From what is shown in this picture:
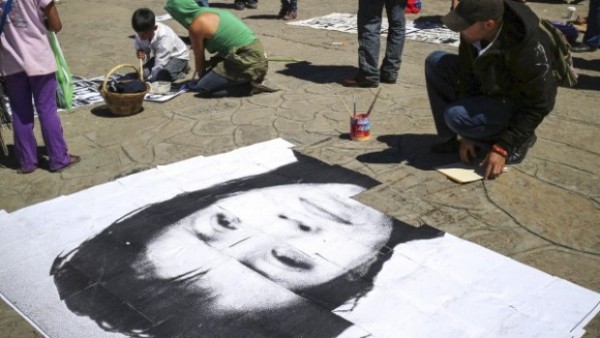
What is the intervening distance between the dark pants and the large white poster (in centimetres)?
58

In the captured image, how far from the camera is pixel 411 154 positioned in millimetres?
3977

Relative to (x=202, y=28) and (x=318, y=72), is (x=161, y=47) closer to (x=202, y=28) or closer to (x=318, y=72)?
(x=202, y=28)

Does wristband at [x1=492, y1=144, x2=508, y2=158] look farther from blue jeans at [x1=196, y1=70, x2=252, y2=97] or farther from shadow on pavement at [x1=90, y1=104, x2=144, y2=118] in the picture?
shadow on pavement at [x1=90, y1=104, x2=144, y2=118]

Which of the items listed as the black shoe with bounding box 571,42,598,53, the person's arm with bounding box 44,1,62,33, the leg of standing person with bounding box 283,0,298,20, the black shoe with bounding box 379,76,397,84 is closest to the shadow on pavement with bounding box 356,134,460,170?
the black shoe with bounding box 379,76,397,84

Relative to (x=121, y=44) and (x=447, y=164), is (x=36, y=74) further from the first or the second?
(x=121, y=44)

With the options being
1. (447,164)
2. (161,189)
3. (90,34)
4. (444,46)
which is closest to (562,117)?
(447,164)

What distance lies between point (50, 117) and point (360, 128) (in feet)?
6.95

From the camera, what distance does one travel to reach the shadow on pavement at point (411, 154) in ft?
12.6

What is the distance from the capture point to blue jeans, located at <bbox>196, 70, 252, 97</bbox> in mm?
5398

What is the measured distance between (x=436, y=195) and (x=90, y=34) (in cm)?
662

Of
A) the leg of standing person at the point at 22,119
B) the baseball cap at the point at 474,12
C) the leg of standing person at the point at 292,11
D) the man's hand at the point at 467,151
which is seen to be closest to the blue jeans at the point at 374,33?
the man's hand at the point at 467,151

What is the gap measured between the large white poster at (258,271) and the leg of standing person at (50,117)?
22.0 inches

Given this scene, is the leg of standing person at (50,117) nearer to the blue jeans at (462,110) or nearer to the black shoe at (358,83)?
the blue jeans at (462,110)

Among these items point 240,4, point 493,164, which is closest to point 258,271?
point 493,164
